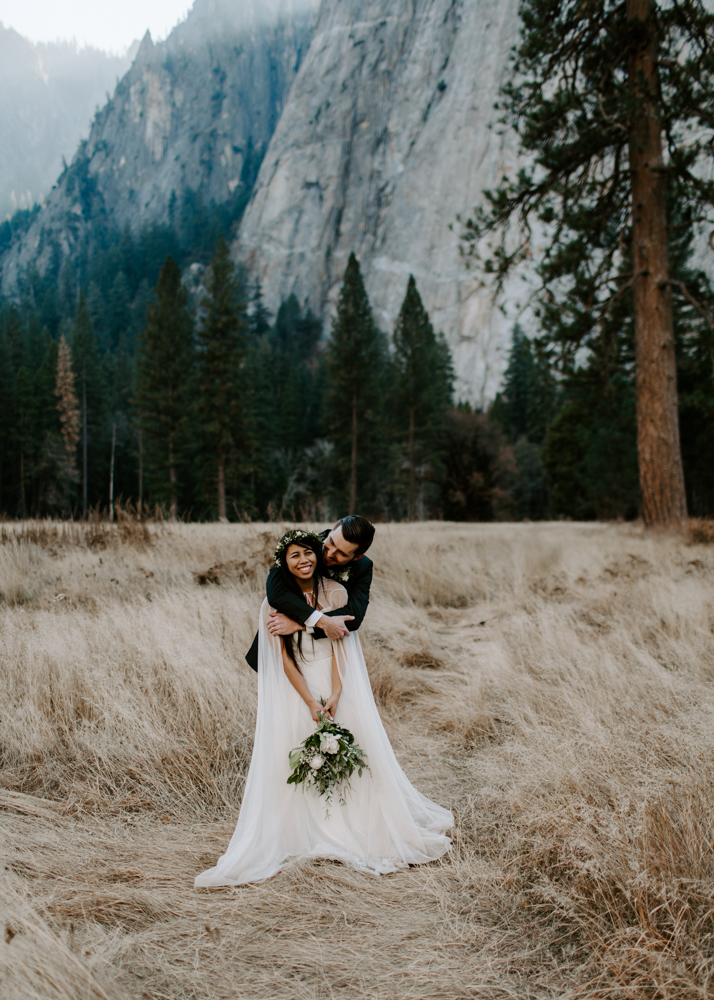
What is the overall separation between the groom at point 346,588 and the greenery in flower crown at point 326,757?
0.43 meters

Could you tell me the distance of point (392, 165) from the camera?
76188mm

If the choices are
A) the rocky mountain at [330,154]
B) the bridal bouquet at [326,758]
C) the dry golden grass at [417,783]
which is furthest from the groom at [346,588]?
the rocky mountain at [330,154]

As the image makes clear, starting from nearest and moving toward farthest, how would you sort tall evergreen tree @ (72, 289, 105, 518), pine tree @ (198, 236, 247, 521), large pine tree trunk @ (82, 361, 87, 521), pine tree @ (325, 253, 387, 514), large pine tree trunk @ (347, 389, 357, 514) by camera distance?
pine tree @ (198, 236, 247, 521) → large pine tree trunk @ (347, 389, 357, 514) → pine tree @ (325, 253, 387, 514) → large pine tree trunk @ (82, 361, 87, 521) → tall evergreen tree @ (72, 289, 105, 518)

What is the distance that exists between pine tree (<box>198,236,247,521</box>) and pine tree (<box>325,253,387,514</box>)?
6338 millimetres

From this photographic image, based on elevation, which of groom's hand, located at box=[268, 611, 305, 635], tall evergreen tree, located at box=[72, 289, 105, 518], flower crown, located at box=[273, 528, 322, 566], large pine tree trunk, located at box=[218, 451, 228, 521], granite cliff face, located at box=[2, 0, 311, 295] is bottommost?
groom's hand, located at box=[268, 611, 305, 635]

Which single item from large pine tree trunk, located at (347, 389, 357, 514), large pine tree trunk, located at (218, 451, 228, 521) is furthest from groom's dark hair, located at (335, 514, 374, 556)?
large pine tree trunk, located at (347, 389, 357, 514)

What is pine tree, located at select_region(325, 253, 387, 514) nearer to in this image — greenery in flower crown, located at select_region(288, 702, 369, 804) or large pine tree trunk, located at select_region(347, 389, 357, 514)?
large pine tree trunk, located at select_region(347, 389, 357, 514)

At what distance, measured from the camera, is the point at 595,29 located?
9250mm

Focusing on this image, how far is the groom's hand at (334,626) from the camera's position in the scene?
237 cm

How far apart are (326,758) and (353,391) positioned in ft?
112

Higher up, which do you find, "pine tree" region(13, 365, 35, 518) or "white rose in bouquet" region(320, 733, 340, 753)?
"pine tree" region(13, 365, 35, 518)

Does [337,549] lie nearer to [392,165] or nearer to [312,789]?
[312,789]

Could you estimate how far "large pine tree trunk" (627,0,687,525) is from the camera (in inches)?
355

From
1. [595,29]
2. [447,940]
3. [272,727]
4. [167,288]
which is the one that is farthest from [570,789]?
[167,288]
